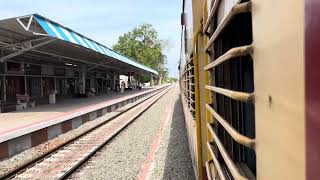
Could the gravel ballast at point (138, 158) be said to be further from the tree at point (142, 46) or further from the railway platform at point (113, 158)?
the tree at point (142, 46)

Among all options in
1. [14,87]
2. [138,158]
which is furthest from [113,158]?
[14,87]

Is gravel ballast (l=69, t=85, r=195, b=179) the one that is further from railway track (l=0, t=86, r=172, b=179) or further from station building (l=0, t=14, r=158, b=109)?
station building (l=0, t=14, r=158, b=109)

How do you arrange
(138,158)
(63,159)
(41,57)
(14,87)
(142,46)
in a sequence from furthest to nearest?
1. (142,46)
2. (14,87)
3. (41,57)
4. (138,158)
5. (63,159)

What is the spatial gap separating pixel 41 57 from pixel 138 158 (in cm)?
1886

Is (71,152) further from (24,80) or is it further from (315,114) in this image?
(24,80)

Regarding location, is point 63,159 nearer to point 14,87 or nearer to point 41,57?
point 41,57

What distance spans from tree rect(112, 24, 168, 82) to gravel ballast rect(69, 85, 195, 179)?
85962 mm

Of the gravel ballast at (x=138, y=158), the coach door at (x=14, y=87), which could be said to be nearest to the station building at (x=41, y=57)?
the coach door at (x=14, y=87)

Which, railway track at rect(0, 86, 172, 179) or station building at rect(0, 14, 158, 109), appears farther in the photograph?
station building at rect(0, 14, 158, 109)

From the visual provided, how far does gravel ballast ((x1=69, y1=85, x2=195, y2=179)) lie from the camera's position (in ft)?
26.3

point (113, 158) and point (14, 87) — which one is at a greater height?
point (14, 87)

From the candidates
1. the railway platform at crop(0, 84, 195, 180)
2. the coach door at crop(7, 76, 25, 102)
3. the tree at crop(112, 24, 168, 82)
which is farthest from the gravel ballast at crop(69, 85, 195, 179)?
the tree at crop(112, 24, 168, 82)

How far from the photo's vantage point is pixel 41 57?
26703 mm

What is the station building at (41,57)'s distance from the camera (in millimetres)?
17211
